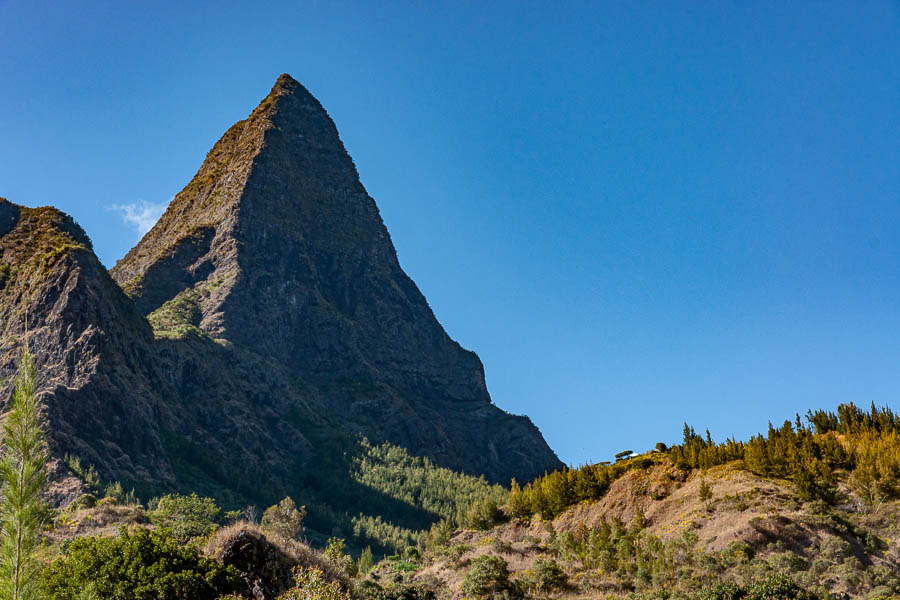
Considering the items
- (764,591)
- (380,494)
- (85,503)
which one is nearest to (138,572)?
(764,591)

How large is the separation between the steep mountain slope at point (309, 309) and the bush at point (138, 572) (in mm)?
118153

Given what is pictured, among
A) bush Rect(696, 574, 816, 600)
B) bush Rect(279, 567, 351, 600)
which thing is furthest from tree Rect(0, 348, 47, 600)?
bush Rect(696, 574, 816, 600)

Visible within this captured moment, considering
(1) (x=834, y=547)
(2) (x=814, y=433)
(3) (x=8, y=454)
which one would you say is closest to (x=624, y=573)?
(1) (x=834, y=547)

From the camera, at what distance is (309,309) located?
171 meters

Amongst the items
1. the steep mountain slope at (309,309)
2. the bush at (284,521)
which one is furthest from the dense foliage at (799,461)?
the steep mountain slope at (309,309)

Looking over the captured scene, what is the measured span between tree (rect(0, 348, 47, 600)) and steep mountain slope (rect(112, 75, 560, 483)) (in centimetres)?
13324

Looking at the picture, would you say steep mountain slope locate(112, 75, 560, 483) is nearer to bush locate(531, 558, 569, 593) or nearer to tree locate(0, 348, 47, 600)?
bush locate(531, 558, 569, 593)

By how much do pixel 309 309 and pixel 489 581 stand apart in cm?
14790

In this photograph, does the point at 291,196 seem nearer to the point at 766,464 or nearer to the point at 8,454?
the point at 766,464

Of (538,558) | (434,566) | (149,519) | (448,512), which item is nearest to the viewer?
(538,558)

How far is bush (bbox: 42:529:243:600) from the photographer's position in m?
19.9

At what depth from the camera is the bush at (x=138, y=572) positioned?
65.3 feet

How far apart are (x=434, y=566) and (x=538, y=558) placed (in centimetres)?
754

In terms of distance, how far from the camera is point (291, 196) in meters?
189
